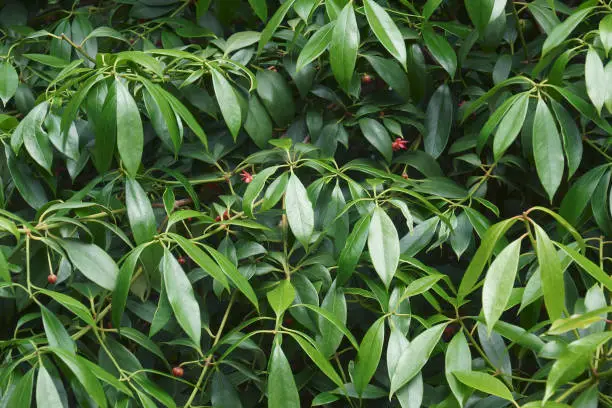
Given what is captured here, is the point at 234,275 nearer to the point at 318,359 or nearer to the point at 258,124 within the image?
the point at 318,359

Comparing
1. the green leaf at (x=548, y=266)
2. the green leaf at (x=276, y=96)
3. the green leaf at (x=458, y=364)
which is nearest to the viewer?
the green leaf at (x=548, y=266)

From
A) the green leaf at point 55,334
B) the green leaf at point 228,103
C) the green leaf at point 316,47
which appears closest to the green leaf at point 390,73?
the green leaf at point 316,47

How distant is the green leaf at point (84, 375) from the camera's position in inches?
33.9

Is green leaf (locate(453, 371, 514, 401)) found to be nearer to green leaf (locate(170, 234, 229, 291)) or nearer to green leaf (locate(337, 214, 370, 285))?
green leaf (locate(337, 214, 370, 285))

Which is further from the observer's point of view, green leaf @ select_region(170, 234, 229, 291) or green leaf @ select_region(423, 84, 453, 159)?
green leaf @ select_region(423, 84, 453, 159)

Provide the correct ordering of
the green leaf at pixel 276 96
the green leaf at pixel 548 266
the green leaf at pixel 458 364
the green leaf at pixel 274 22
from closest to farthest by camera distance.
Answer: the green leaf at pixel 548 266, the green leaf at pixel 458 364, the green leaf at pixel 274 22, the green leaf at pixel 276 96

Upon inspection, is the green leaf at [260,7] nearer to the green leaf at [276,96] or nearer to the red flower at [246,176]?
the green leaf at [276,96]

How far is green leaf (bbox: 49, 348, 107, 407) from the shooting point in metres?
0.86

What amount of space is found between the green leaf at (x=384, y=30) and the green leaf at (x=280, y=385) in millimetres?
408

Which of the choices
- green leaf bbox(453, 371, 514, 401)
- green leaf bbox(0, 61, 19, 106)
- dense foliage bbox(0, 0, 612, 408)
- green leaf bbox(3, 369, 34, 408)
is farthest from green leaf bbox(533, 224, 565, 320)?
green leaf bbox(0, 61, 19, 106)

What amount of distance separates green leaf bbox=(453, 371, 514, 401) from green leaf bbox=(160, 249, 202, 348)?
11.7 inches

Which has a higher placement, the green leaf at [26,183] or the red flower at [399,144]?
the red flower at [399,144]

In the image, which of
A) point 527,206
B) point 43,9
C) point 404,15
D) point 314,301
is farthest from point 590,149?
point 43,9

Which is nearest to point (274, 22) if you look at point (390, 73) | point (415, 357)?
point (390, 73)
